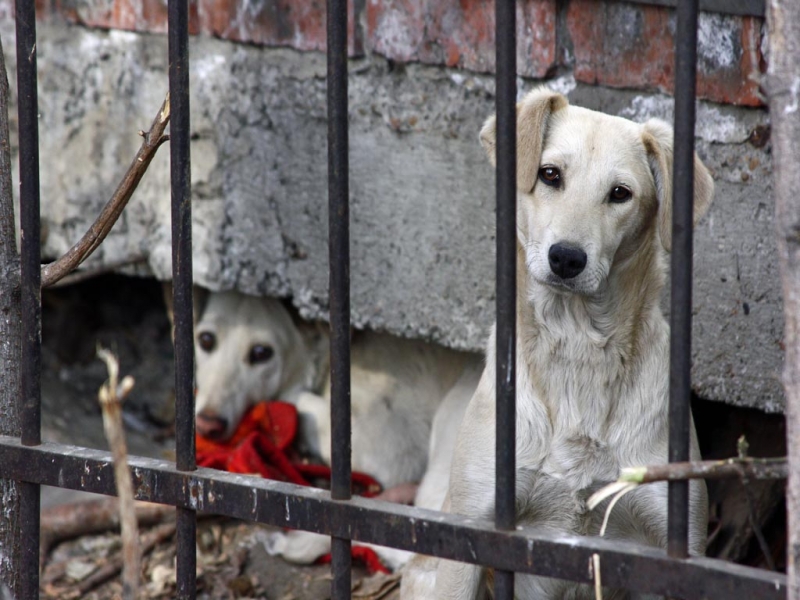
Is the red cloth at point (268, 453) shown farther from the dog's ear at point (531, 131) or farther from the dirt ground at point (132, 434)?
the dog's ear at point (531, 131)

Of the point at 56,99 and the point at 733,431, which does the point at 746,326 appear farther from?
the point at 56,99

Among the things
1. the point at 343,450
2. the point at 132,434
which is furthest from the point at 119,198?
the point at 132,434

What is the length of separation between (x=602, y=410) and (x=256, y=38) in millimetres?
1944

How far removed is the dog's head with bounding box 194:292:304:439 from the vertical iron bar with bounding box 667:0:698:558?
121 inches

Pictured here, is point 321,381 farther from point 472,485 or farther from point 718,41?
point 718,41

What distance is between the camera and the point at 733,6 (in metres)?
2.77

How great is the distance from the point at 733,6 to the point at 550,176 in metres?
0.73

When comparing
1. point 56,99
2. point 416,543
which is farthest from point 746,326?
point 56,99

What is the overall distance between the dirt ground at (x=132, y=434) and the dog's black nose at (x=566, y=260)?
1.51 metres

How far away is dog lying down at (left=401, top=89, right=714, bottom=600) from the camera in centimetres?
250

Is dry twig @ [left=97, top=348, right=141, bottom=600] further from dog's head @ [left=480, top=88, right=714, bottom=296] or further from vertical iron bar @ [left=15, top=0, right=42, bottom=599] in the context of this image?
dog's head @ [left=480, top=88, right=714, bottom=296]

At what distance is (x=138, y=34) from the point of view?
12.7ft

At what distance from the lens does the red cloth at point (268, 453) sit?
397 centimetres

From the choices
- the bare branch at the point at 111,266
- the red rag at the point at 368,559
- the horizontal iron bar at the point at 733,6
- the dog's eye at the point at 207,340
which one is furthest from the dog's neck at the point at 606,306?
the dog's eye at the point at 207,340
